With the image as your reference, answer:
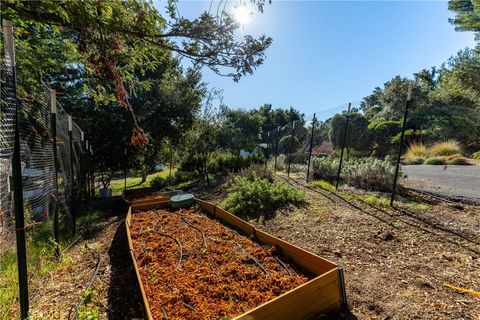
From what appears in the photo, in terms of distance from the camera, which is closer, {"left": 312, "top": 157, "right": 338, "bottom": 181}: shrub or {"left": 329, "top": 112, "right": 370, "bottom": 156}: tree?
{"left": 312, "top": 157, "right": 338, "bottom": 181}: shrub

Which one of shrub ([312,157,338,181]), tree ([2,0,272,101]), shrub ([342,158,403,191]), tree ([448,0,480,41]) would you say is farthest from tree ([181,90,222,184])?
tree ([448,0,480,41])

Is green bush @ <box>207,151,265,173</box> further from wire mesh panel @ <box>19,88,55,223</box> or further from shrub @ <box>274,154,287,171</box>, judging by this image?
wire mesh panel @ <box>19,88,55,223</box>

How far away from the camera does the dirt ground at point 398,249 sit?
2078mm

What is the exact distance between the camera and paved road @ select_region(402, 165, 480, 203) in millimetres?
5047

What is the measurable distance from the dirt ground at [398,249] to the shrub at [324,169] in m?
2.27

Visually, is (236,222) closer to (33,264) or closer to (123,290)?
(123,290)

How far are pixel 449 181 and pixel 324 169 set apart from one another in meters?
2.82

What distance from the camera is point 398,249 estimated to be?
303cm

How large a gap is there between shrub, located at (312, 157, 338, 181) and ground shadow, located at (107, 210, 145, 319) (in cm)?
531

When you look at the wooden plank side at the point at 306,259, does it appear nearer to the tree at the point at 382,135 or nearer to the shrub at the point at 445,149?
the shrub at the point at 445,149

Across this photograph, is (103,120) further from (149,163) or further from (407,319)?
(407,319)

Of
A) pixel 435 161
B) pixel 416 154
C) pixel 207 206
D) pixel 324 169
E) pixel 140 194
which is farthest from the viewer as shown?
pixel 416 154

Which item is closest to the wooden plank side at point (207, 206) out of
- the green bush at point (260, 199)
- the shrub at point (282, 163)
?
the green bush at point (260, 199)

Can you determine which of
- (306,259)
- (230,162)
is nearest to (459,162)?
(230,162)
